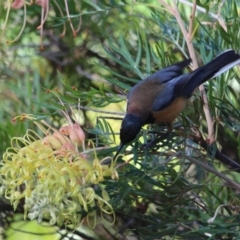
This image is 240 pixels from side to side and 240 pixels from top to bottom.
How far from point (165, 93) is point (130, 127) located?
0.21 meters

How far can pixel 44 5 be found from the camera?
1045 mm

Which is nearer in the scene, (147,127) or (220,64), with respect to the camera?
(220,64)

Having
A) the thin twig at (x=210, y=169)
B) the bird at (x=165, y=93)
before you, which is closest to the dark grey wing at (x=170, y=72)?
the bird at (x=165, y=93)

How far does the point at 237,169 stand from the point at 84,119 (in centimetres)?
46

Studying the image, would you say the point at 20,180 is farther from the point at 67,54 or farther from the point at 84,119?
the point at 67,54

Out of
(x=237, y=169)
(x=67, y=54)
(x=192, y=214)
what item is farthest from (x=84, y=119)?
(x=237, y=169)

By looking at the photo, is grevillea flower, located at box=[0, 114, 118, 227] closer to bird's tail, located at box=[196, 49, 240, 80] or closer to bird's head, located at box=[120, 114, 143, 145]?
bird's head, located at box=[120, 114, 143, 145]

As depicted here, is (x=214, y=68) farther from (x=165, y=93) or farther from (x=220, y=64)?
(x=165, y=93)

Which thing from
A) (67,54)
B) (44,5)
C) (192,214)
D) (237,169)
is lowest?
(192,214)

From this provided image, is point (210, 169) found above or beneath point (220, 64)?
beneath

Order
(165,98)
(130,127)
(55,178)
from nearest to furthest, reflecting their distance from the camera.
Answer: (55,178) < (130,127) < (165,98)

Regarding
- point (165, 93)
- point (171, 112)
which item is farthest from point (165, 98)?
point (171, 112)

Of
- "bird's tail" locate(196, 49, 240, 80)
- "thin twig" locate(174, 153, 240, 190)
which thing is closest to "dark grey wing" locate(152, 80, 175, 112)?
"bird's tail" locate(196, 49, 240, 80)

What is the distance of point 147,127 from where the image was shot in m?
1.27
